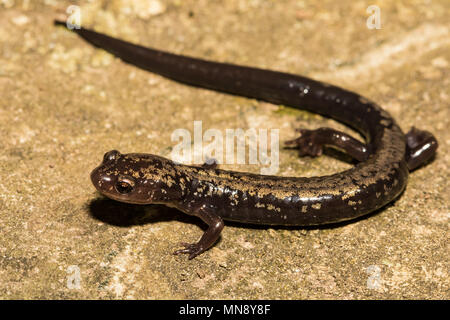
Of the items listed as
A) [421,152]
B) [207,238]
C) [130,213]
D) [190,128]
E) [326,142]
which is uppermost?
[421,152]

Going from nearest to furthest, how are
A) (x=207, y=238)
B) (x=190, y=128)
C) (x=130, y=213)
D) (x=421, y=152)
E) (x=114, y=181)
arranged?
(x=114, y=181)
(x=207, y=238)
(x=130, y=213)
(x=421, y=152)
(x=190, y=128)

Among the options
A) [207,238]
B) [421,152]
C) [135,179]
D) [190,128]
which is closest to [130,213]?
[135,179]

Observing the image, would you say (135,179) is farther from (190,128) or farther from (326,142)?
(326,142)

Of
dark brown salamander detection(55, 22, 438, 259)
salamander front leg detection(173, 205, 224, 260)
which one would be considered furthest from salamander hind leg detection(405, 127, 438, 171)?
salamander front leg detection(173, 205, 224, 260)

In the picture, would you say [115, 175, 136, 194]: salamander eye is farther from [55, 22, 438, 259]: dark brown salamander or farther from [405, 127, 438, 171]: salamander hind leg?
[405, 127, 438, 171]: salamander hind leg

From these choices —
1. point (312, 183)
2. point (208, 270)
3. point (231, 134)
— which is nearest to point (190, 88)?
point (231, 134)

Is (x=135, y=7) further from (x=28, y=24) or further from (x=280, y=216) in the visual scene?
(x=280, y=216)
